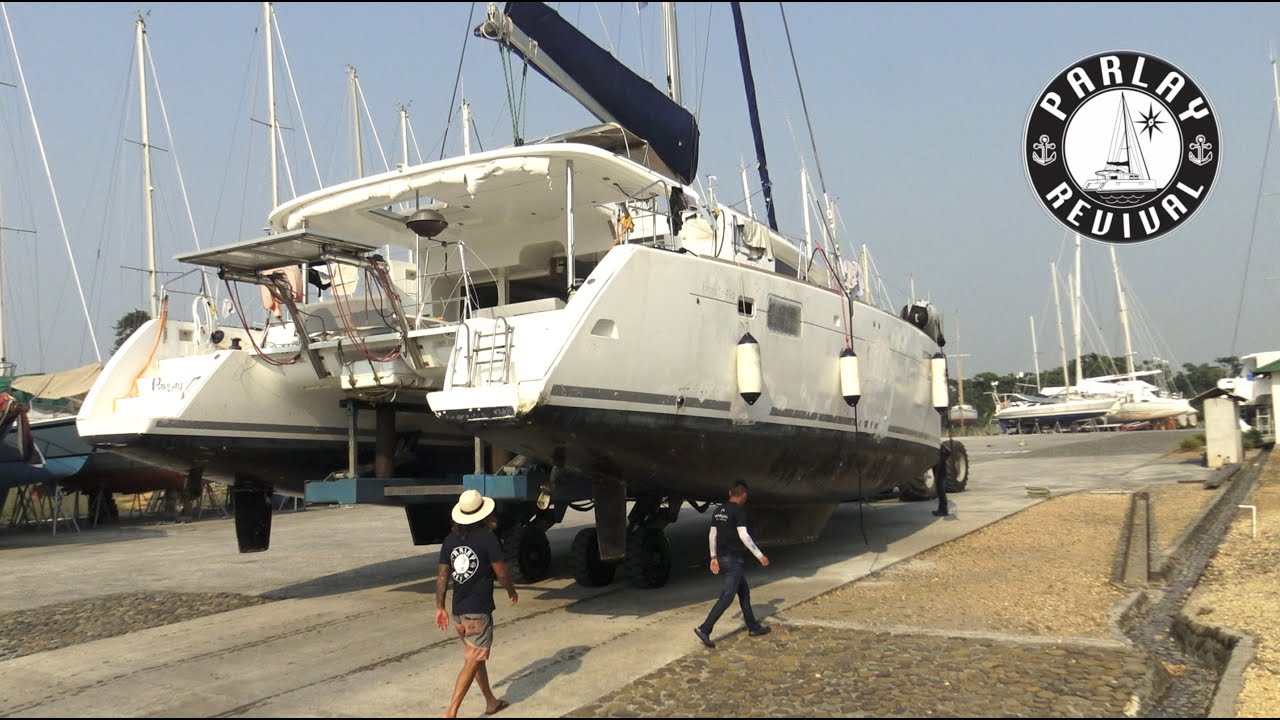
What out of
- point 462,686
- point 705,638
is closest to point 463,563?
point 462,686

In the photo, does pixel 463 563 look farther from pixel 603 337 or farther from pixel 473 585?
pixel 603 337

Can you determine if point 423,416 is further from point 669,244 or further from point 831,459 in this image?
point 831,459

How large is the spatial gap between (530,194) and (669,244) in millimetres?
1425

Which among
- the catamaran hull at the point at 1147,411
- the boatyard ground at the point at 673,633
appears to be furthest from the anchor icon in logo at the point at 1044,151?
the catamaran hull at the point at 1147,411

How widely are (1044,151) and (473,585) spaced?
12.9ft

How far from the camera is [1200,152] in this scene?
506 cm

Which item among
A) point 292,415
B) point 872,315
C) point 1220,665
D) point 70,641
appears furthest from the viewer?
point 872,315

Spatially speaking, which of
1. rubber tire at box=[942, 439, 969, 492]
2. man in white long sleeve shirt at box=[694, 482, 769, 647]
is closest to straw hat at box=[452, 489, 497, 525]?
man in white long sleeve shirt at box=[694, 482, 769, 647]

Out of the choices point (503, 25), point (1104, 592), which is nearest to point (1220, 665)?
point (1104, 592)

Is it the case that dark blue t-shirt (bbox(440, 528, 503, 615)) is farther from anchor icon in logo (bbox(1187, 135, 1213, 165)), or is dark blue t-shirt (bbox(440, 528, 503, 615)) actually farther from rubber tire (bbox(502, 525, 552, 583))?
rubber tire (bbox(502, 525, 552, 583))

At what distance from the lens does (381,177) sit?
27.2 feet

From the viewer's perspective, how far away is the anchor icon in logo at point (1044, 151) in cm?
514

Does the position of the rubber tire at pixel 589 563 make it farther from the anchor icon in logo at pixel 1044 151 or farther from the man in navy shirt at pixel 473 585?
the anchor icon in logo at pixel 1044 151

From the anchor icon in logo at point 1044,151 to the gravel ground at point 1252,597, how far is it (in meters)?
3.03
